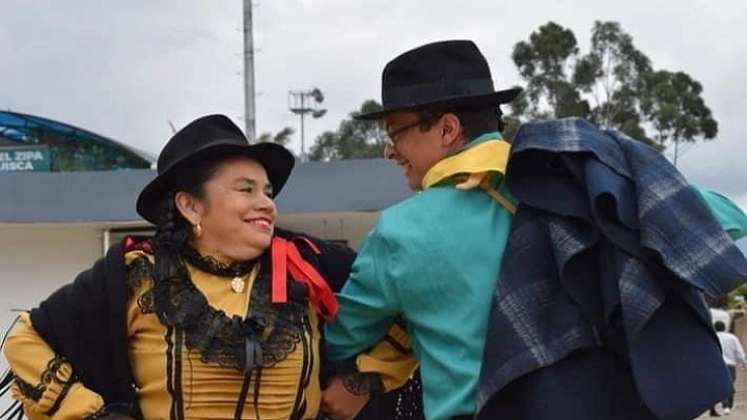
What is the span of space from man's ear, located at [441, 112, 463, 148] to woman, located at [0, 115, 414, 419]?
45cm

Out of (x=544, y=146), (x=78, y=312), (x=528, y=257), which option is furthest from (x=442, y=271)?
(x=78, y=312)

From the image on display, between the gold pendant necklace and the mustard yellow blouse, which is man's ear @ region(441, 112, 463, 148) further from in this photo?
the gold pendant necklace

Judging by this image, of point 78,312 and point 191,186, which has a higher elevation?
point 191,186

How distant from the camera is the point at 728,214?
243 centimetres

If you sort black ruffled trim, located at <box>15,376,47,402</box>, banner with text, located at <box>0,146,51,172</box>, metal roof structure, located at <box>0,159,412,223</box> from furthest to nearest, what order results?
banner with text, located at <box>0,146,51,172</box>
metal roof structure, located at <box>0,159,412,223</box>
black ruffled trim, located at <box>15,376,47,402</box>

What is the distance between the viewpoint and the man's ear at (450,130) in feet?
8.34

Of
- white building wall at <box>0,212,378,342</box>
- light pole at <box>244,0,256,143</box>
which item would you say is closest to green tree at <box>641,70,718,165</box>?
light pole at <box>244,0,256,143</box>

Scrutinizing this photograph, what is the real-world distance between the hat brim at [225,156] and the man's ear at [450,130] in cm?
44

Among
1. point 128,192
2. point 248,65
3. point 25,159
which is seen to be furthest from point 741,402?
point 128,192

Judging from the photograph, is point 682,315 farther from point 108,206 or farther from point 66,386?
point 108,206

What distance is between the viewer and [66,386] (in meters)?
2.61

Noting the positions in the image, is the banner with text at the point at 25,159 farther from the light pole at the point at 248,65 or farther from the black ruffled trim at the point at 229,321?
the black ruffled trim at the point at 229,321

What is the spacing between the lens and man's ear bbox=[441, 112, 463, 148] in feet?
8.34

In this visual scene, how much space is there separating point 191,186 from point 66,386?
54 centimetres
